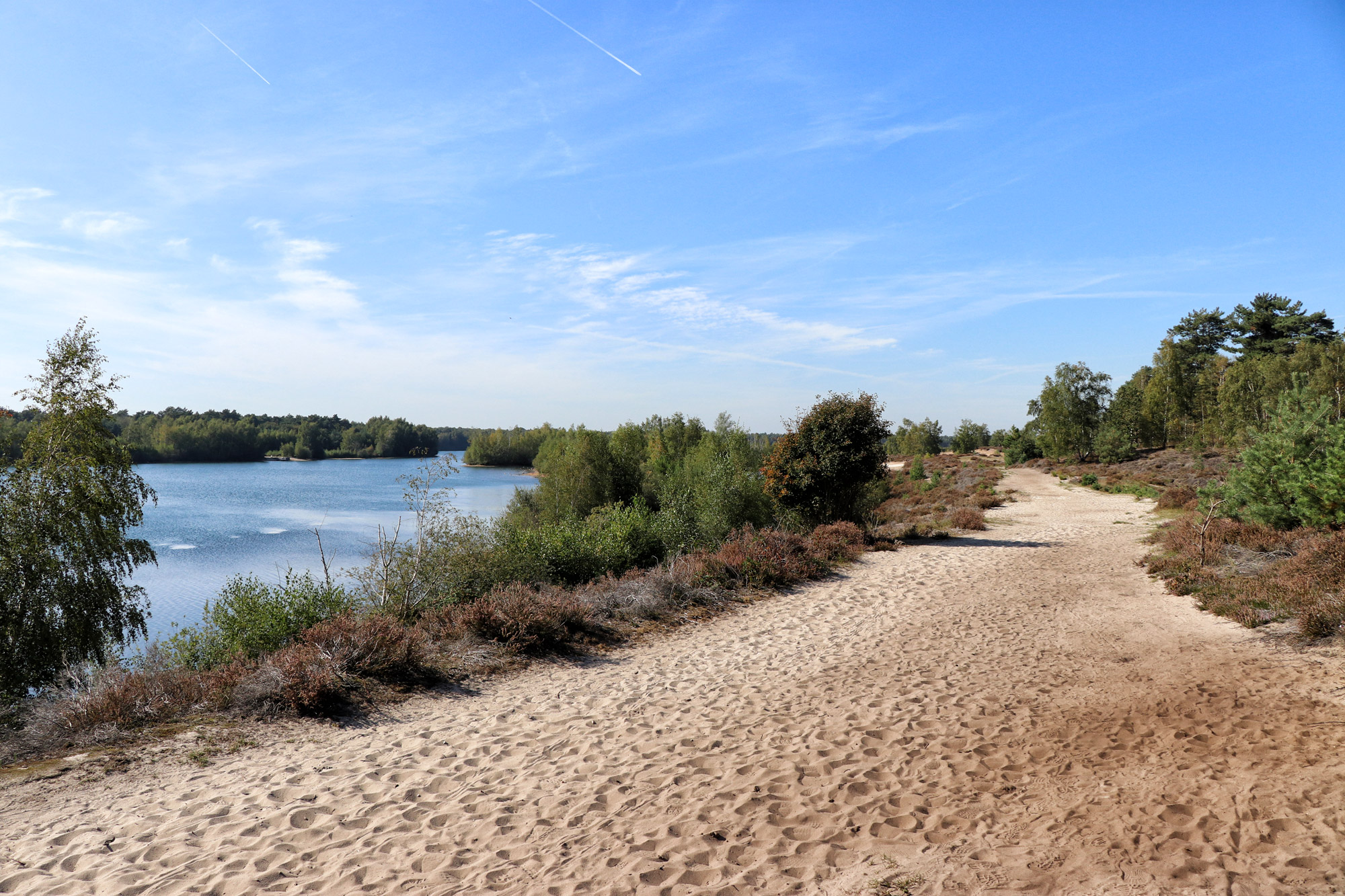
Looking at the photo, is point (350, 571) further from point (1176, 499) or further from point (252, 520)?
point (252, 520)

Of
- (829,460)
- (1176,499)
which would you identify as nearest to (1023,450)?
(1176,499)

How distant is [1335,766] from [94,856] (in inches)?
363

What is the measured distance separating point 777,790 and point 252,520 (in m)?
41.2

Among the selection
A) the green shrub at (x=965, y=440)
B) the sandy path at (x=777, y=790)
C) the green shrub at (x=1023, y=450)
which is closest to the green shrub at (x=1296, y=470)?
the sandy path at (x=777, y=790)

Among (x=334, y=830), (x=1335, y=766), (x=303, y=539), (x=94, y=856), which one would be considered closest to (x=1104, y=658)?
(x=1335, y=766)

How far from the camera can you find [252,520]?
124 ft

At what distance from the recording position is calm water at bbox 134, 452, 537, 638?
24.1 meters

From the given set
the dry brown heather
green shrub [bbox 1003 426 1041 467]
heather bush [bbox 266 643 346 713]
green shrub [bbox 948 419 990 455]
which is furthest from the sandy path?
green shrub [bbox 948 419 990 455]

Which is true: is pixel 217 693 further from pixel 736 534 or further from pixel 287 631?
pixel 736 534

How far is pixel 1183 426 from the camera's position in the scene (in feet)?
177

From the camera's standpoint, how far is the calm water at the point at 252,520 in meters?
24.1

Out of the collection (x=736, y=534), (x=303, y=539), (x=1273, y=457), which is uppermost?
(x=1273, y=457)

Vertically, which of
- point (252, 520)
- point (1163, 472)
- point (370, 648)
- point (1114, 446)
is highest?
point (1114, 446)

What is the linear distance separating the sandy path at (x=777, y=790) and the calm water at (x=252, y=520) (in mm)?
6317
